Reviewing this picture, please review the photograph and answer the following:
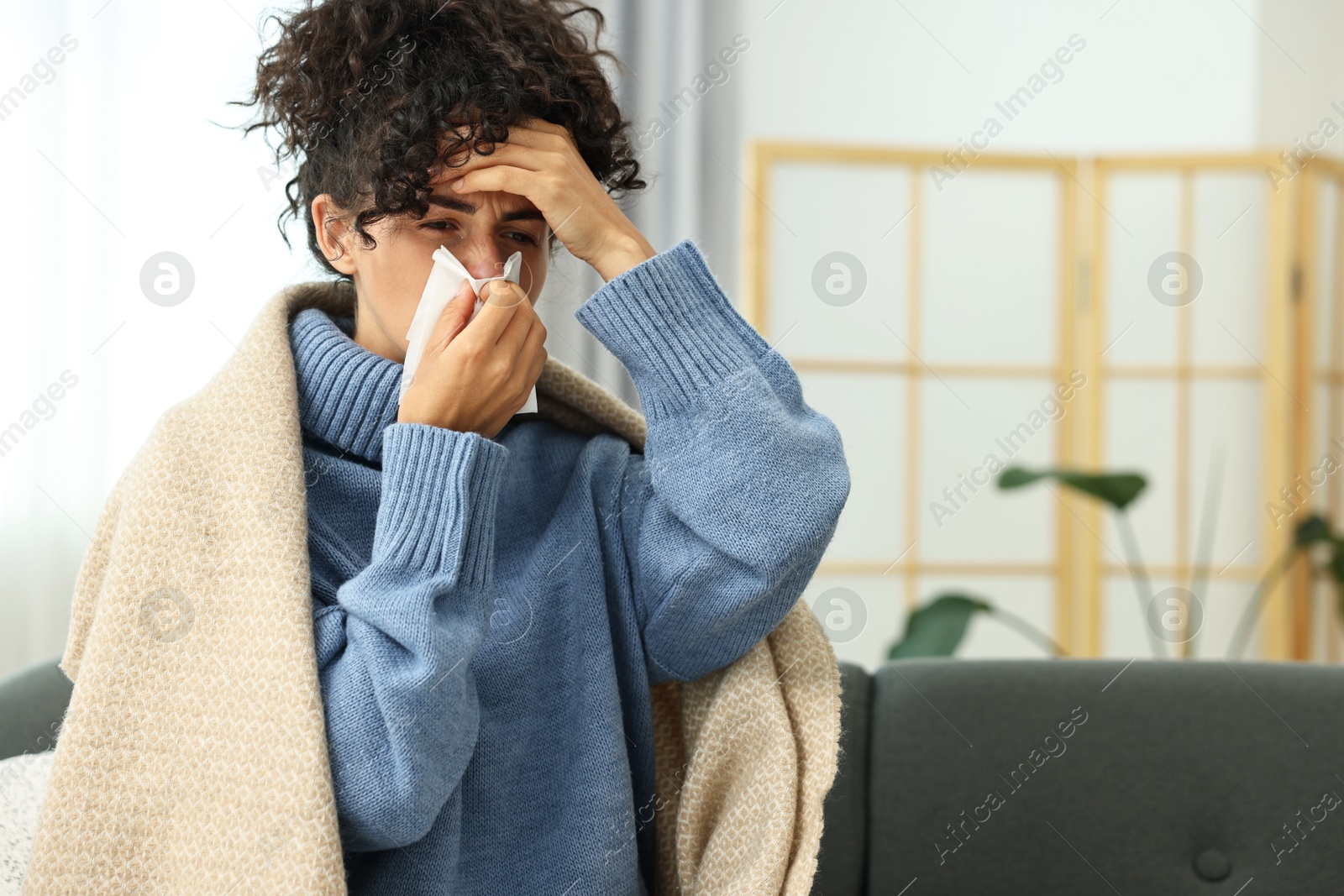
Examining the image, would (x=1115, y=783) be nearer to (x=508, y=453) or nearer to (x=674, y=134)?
(x=508, y=453)

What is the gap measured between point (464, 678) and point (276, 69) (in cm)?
65

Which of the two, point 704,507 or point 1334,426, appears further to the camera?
point 1334,426

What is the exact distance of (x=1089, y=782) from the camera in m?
1.20

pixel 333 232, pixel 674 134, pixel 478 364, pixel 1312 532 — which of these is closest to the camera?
pixel 478 364

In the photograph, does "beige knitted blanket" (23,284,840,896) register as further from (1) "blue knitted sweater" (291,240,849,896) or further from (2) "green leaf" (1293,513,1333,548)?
(2) "green leaf" (1293,513,1333,548)

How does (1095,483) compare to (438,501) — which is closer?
(438,501)

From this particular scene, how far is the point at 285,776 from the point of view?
79cm

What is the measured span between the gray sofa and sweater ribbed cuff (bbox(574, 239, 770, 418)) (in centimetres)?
52

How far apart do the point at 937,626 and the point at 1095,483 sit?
1.48 ft

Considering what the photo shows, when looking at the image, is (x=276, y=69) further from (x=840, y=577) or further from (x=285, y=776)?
(x=840, y=577)

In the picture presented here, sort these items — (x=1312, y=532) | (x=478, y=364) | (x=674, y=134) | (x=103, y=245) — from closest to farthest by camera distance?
(x=478, y=364), (x=103, y=245), (x=674, y=134), (x=1312, y=532)

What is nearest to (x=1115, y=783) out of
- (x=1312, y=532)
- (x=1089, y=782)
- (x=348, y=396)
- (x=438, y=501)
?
(x=1089, y=782)

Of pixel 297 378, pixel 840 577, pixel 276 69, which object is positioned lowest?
pixel 840 577

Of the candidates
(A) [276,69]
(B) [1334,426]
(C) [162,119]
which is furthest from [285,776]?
(B) [1334,426]
